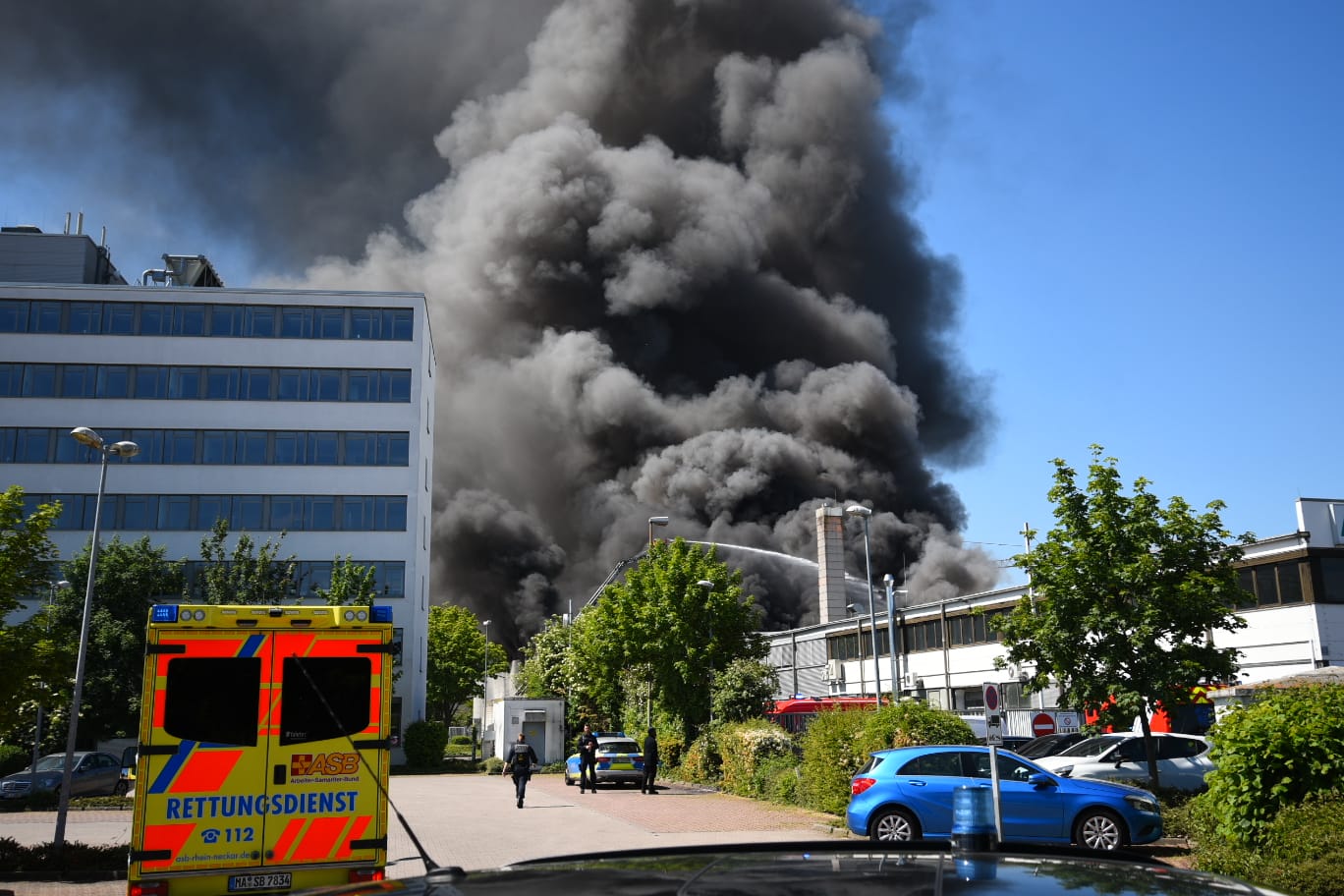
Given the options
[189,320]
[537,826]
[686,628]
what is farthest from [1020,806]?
[189,320]

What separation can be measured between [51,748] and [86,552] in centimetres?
758

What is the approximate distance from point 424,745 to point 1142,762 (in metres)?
31.0

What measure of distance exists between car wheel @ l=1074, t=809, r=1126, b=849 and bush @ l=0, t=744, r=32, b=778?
30967 millimetres

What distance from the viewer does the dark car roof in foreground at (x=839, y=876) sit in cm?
196

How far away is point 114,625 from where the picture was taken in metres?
39.4

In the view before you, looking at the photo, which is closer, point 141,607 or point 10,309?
point 141,607

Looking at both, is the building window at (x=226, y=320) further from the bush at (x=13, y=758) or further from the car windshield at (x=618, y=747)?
the car windshield at (x=618, y=747)

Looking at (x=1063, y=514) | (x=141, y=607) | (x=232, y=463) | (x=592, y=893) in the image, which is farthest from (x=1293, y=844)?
(x=232, y=463)

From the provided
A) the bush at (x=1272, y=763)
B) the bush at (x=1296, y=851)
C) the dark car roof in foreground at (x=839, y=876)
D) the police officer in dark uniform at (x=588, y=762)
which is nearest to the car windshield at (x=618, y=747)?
the police officer in dark uniform at (x=588, y=762)

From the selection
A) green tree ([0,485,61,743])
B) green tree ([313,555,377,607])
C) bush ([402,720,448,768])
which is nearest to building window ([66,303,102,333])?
green tree ([313,555,377,607])

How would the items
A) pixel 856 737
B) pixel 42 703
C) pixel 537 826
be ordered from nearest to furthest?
pixel 42 703
pixel 537 826
pixel 856 737

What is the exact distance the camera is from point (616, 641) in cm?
3722

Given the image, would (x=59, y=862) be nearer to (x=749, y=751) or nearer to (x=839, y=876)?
(x=839, y=876)

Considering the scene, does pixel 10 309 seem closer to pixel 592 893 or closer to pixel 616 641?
pixel 616 641
